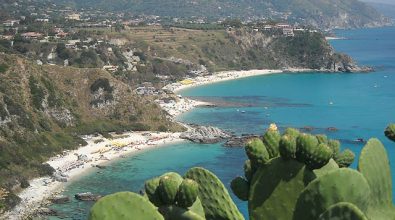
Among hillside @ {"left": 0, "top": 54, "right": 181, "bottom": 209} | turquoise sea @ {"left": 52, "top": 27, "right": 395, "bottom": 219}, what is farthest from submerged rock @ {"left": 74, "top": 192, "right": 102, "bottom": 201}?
hillside @ {"left": 0, "top": 54, "right": 181, "bottom": 209}

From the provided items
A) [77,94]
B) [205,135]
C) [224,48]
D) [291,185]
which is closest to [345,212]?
[291,185]

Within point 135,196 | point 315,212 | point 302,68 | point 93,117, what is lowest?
point 302,68

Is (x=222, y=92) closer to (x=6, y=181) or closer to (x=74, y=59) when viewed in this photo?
(x=74, y=59)

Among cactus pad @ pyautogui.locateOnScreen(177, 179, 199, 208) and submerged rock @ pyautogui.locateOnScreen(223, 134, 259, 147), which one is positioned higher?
cactus pad @ pyautogui.locateOnScreen(177, 179, 199, 208)

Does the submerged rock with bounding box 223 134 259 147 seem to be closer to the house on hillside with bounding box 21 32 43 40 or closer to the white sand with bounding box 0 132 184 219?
the white sand with bounding box 0 132 184 219

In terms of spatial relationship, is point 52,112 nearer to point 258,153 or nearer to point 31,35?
point 31,35

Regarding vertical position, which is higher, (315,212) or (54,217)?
(315,212)

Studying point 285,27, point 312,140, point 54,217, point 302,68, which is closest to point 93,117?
point 54,217

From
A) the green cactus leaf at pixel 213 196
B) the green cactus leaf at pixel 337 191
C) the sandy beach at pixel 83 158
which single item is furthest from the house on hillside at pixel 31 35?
the green cactus leaf at pixel 337 191
